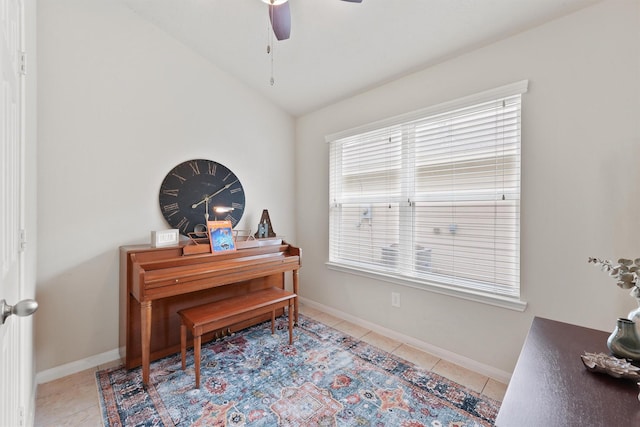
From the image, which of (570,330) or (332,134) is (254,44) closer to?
(332,134)

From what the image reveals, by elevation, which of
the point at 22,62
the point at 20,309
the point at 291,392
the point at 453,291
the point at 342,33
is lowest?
the point at 291,392

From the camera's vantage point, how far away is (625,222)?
1.55 metres

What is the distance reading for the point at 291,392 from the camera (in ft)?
6.08

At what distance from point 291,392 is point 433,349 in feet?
4.18

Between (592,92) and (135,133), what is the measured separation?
11.0 feet

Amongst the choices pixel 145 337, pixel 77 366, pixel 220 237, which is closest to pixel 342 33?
pixel 220 237

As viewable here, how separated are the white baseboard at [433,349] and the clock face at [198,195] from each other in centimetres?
163

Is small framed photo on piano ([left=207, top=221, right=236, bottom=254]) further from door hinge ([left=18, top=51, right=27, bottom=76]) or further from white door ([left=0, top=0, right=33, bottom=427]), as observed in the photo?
door hinge ([left=18, top=51, right=27, bottom=76])

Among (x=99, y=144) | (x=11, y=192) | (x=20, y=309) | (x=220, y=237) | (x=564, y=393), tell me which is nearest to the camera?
(x=20, y=309)

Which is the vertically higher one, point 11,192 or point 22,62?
point 22,62

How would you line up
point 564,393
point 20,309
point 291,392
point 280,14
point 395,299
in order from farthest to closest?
point 395,299, point 291,392, point 280,14, point 564,393, point 20,309

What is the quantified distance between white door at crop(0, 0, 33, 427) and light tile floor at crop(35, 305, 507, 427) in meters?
0.52

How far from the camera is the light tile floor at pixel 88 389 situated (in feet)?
5.27

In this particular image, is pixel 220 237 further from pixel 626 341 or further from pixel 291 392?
pixel 626 341
